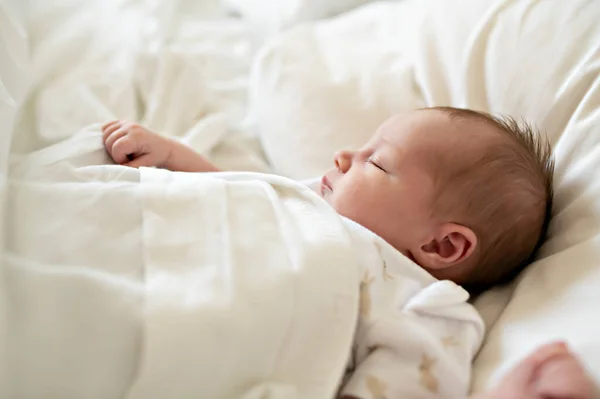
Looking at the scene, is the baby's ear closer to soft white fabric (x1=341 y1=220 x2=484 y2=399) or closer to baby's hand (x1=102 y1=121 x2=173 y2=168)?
soft white fabric (x1=341 y1=220 x2=484 y2=399)

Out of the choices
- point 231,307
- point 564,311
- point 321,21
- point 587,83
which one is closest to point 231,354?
point 231,307

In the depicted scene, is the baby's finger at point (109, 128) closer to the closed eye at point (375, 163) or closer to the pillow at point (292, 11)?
the closed eye at point (375, 163)

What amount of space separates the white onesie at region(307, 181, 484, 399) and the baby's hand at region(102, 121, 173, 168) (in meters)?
0.33

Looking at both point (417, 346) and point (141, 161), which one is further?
point (141, 161)

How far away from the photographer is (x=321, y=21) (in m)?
1.40

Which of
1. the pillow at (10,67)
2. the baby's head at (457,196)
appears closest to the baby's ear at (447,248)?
the baby's head at (457,196)

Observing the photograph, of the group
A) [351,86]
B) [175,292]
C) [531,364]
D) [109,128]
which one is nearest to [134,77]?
[109,128]

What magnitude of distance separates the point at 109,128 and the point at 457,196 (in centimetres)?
51

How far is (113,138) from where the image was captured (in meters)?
0.93

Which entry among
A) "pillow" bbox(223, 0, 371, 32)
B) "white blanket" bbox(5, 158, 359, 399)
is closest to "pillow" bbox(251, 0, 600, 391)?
"pillow" bbox(223, 0, 371, 32)

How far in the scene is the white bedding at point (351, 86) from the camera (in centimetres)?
79

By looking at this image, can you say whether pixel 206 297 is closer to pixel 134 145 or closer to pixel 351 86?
pixel 134 145

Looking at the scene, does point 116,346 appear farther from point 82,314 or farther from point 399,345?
point 399,345

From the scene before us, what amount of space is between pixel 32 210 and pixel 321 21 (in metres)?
0.86
